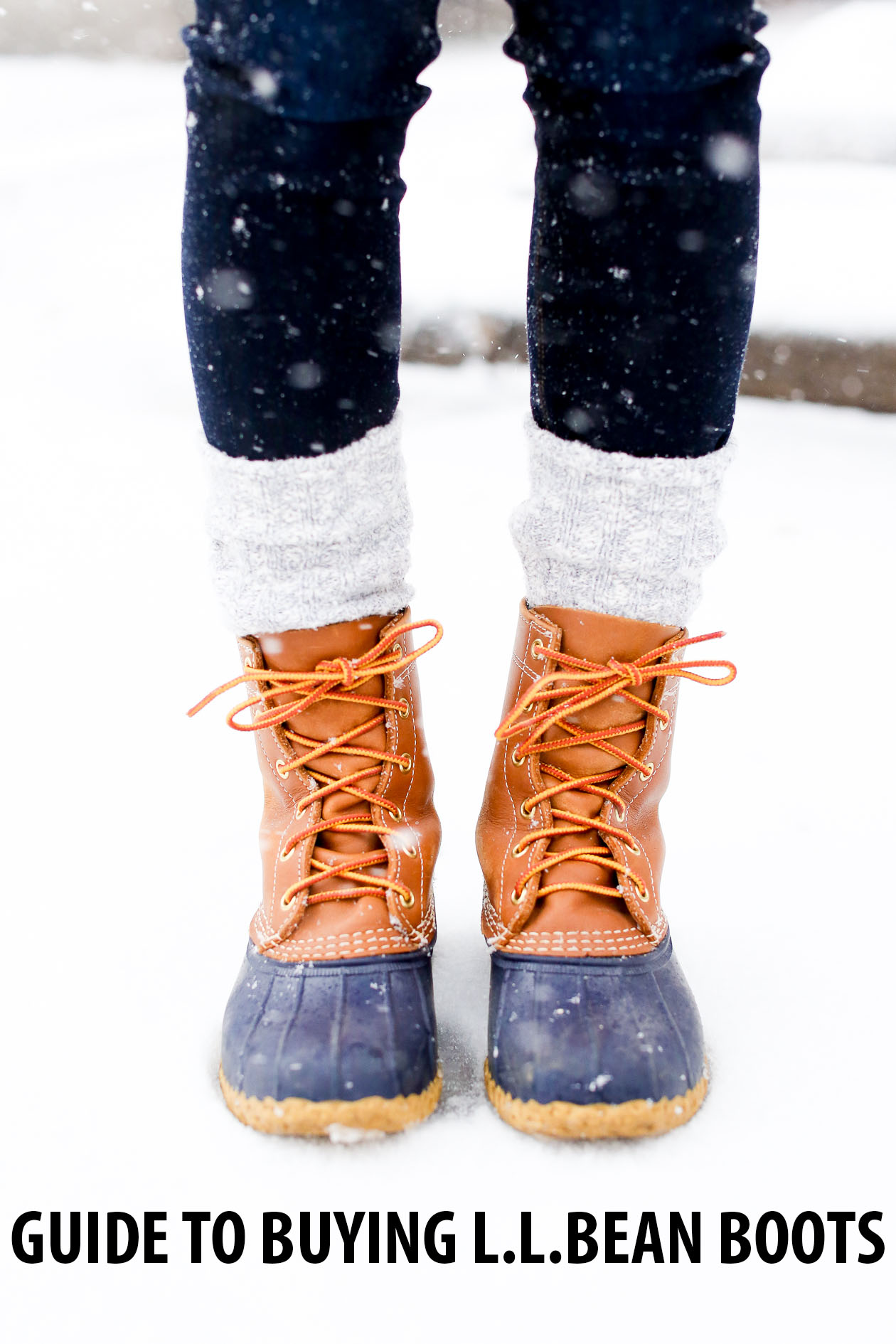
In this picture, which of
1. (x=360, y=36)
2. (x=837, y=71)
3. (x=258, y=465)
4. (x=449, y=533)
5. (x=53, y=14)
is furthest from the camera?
(x=53, y=14)

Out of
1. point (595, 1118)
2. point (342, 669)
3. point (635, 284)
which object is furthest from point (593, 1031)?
point (635, 284)

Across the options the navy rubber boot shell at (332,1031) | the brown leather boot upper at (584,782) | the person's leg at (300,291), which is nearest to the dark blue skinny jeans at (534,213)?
the person's leg at (300,291)

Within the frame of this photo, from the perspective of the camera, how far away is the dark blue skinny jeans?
47cm

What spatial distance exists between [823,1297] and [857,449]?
1.47 meters

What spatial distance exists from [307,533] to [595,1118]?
39cm

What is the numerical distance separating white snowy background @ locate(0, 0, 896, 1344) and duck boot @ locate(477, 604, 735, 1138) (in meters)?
0.04

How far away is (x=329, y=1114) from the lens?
1.89ft

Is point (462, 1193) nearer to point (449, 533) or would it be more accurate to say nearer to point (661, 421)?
point (661, 421)

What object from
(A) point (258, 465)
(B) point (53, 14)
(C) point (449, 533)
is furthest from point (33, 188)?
(A) point (258, 465)

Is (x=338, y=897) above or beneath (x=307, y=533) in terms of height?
beneath

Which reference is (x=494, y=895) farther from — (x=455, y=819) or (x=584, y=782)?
(x=455, y=819)

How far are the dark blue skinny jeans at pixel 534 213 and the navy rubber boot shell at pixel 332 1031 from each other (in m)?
0.33

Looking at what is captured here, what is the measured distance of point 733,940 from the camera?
765mm

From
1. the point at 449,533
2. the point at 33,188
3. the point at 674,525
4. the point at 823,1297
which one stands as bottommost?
the point at 823,1297
